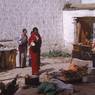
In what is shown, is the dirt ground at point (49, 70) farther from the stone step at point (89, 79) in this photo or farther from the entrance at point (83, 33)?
the entrance at point (83, 33)

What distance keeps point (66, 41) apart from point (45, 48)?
3.86 feet

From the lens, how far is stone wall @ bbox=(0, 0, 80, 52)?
2214 cm

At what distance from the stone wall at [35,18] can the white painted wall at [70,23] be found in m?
0.28

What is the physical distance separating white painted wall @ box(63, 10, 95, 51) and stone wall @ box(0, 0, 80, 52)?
28 centimetres

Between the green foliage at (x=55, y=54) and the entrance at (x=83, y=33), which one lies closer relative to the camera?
the entrance at (x=83, y=33)

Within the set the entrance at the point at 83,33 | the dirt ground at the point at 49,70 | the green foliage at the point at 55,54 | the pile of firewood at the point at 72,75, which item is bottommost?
the dirt ground at the point at 49,70

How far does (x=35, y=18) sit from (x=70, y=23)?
1.97 meters

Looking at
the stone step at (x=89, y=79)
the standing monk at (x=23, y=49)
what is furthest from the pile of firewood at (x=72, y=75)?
the standing monk at (x=23, y=49)

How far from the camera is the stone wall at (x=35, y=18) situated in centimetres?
2214

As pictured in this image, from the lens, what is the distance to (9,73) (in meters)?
15.1

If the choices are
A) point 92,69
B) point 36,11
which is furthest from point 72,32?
point 92,69

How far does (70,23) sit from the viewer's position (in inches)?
855

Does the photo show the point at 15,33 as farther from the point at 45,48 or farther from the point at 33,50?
the point at 33,50

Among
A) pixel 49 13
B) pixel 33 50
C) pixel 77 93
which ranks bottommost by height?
pixel 77 93
